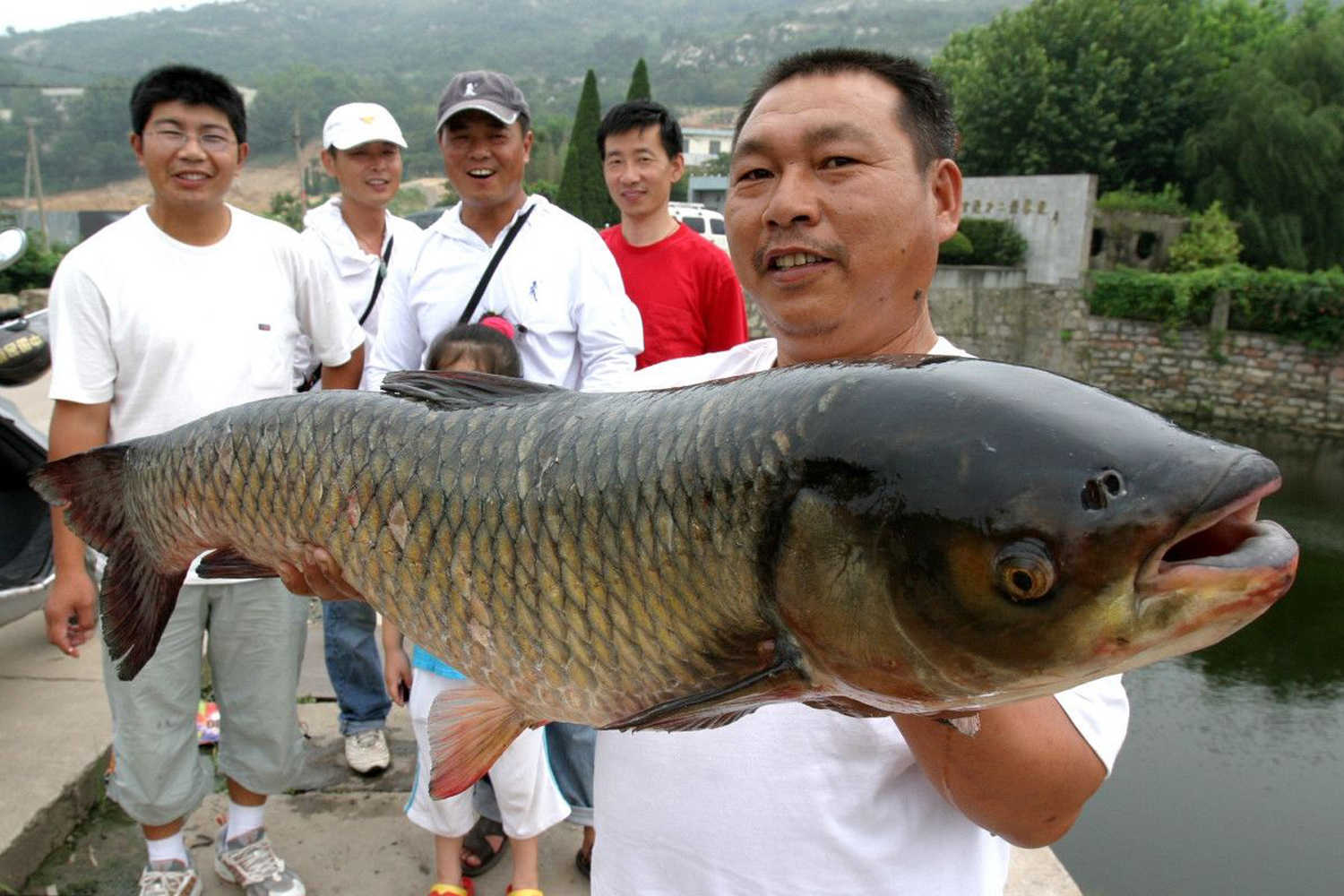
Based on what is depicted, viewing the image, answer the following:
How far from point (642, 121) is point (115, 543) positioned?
10.9 ft

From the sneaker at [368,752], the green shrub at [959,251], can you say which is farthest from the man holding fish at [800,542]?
the green shrub at [959,251]

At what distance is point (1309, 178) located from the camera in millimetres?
27359

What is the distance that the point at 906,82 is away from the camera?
1.55 metres

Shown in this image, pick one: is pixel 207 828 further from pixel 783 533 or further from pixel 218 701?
pixel 783 533

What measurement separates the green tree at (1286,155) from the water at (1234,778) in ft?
66.4

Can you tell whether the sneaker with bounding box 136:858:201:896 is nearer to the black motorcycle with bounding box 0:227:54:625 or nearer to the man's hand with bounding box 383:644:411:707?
the man's hand with bounding box 383:644:411:707

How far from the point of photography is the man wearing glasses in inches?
113

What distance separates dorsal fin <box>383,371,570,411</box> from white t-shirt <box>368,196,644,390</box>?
1757mm

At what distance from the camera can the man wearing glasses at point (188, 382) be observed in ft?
9.45

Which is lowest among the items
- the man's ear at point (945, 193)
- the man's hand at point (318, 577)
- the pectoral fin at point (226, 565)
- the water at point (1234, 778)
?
the water at point (1234, 778)

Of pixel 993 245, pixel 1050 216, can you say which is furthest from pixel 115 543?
pixel 993 245

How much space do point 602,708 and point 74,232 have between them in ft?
179

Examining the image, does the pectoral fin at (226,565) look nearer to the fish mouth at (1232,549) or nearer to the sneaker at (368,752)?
the fish mouth at (1232,549)

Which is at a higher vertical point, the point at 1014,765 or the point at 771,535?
the point at 771,535
